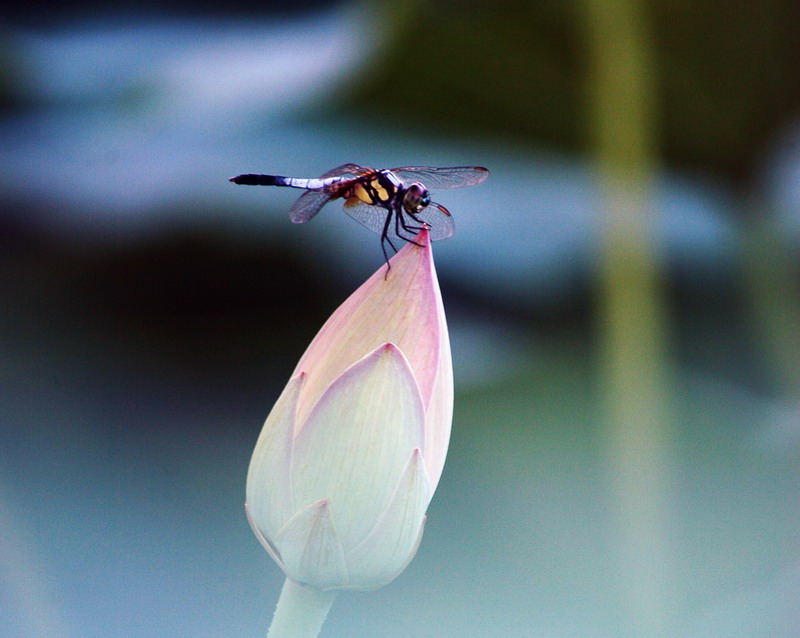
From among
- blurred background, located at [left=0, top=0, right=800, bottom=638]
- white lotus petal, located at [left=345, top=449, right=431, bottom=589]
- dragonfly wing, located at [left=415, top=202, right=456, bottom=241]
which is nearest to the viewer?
white lotus petal, located at [left=345, top=449, right=431, bottom=589]

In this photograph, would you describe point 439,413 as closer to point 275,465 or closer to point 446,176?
point 275,465

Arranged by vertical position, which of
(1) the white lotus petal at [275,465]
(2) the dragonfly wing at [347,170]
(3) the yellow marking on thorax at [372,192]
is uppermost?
(2) the dragonfly wing at [347,170]

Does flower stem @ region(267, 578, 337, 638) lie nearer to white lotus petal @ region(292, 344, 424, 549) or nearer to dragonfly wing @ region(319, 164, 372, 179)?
white lotus petal @ region(292, 344, 424, 549)

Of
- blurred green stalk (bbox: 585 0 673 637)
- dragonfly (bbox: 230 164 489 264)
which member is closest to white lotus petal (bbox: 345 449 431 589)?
dragonfly (bbox: 230 164 489 264)

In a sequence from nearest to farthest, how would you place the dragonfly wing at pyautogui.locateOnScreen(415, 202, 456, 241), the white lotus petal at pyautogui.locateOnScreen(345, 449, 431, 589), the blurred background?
the white lotus petal at pyautogui.locateOnScreen(345, 449, 431, 589) < the dragonfly wing at pyautogui.locateOnScreen(415, 202, 456, 241) < the blurred background

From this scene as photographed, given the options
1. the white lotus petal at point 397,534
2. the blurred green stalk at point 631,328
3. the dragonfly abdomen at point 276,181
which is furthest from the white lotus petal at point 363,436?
the blurred green stalk at point 631,328

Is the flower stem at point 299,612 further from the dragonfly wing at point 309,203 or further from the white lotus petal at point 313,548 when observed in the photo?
the dragonfly wing at point 309,203
